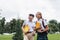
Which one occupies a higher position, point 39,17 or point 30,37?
point 39,17

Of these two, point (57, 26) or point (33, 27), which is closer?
point (33, 27)

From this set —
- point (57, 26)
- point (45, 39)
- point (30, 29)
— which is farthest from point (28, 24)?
point (57, 26)

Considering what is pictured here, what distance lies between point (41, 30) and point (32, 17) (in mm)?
587

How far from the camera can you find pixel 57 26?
7719cm

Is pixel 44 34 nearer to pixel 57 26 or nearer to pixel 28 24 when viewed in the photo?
pixel 28 24

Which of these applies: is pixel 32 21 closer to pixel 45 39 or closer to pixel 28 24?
pixel 28 24

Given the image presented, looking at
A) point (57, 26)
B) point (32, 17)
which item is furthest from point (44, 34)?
point (57, 26)

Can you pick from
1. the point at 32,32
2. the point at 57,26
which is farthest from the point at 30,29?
the point at 57,26

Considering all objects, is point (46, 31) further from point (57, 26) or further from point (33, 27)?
point (57, 26)

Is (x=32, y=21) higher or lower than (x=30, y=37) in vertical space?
higher

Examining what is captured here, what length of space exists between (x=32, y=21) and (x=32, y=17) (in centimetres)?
15

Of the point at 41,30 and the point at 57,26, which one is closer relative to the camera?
the point at 41,30

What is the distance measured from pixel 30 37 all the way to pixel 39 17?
78 cm

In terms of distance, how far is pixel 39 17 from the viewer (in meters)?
9.28
